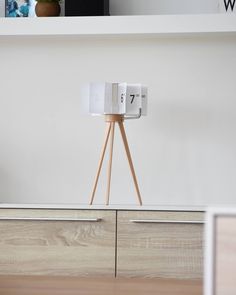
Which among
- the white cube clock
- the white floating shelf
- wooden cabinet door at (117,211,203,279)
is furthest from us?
the white floating shelf

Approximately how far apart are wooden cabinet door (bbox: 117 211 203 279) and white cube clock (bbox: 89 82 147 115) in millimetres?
593

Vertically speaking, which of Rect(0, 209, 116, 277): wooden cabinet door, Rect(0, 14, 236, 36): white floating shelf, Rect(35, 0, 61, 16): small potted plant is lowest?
Rect(0, 209, 116, 277): wooden cabinet door

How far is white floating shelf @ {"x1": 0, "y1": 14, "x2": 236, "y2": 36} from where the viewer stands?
381cm

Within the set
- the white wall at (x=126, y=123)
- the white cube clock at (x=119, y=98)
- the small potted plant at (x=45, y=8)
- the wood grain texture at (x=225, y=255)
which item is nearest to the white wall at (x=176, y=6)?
the white wall at (x=126, y=123)

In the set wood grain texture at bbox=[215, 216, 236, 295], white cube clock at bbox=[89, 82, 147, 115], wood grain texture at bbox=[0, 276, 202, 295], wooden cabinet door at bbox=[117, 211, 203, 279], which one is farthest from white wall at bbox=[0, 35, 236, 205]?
wood grain texture at bbox=[215, 216, 236, 295]

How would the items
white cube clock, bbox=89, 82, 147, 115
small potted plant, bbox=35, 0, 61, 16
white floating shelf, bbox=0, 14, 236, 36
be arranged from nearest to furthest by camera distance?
white cube clock, bbox=89, 82, 147, 115
white floating shelf, bbox=0, 14, 236, 36
small potted plant, bbox=35, 0, 61, 16

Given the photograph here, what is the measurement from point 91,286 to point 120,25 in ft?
8.13

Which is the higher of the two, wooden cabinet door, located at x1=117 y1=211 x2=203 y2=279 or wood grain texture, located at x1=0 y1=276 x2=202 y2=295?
wood grain texture, located at x1=0 y1=276 x2=202 y2=295

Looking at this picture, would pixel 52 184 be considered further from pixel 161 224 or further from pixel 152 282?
pixel 152 282

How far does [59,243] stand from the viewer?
11.8ft

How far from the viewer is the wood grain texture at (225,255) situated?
1.04m

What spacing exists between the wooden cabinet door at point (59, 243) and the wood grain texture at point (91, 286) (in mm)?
1785

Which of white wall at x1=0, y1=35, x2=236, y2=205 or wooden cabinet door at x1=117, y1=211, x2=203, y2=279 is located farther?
white wall at x1=0, y1=35, x2=236, y2=205

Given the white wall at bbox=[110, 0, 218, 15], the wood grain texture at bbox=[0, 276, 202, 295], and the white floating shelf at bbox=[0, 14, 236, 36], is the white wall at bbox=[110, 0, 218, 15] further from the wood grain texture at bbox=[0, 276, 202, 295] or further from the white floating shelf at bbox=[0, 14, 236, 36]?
the wood grain texture at bbox=[0, 276, 202, 295]
